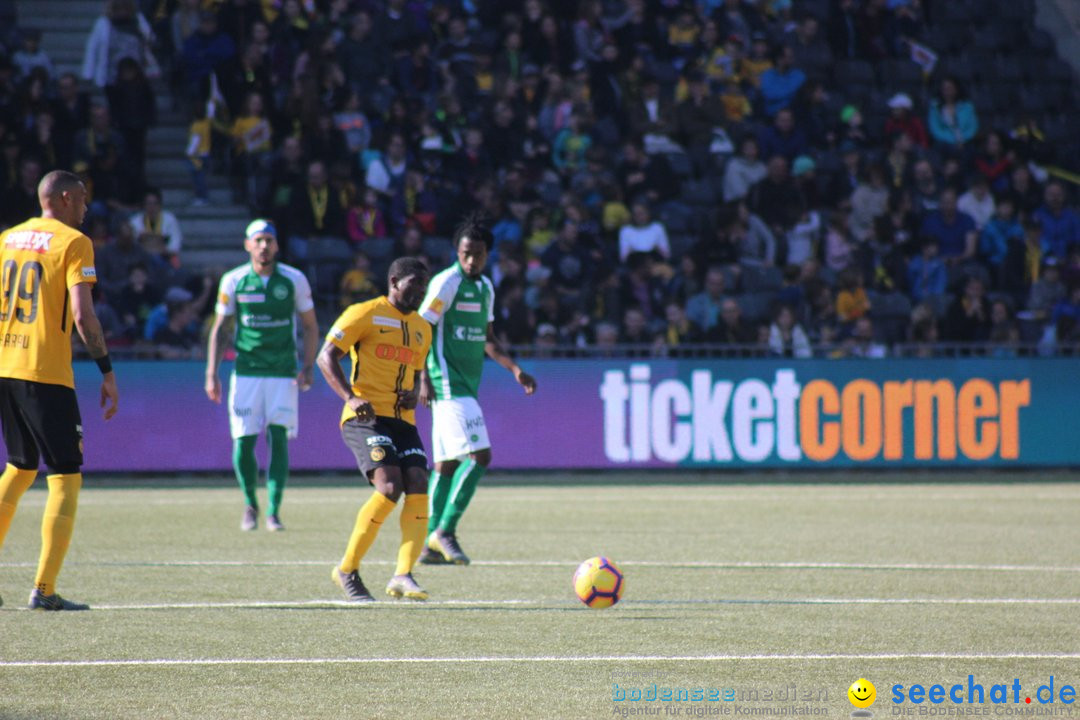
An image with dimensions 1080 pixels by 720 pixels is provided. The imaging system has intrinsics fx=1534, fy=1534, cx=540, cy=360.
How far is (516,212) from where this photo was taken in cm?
2116

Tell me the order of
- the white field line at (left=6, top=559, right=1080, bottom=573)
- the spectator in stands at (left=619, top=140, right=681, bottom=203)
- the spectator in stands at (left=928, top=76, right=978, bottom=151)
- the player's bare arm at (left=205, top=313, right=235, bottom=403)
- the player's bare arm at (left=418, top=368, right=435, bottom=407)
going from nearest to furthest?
the white field line at (left=6, top=559, right=1080, bottom=573) → the player's bare arm at (left=418, top=368, right=435, bottom=407) → the player's bare arm at (left=205, top=313, right=235, bottom=403) → the spectator in stands at (left=619, top=140, right=681, bottom=203) → the spectator in stands at (left=928, top=76, right=978, bottom=151)

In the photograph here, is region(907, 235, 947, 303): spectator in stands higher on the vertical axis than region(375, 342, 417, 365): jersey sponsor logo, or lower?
higher

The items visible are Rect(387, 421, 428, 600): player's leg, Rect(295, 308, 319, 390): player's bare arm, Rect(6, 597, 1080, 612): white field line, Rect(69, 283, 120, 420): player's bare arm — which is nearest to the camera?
Rect(69, 283, 120, 420): player's bare arm

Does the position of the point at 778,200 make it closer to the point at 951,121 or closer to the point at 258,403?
the point at 951,121

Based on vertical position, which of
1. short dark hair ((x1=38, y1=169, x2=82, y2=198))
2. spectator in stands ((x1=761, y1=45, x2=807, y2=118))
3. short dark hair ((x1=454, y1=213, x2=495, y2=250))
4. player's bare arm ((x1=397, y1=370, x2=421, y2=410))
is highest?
spectator in stands ((x1=761, y1=45, x2=807, y2=118))

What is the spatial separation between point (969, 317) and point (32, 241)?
46.9 feet

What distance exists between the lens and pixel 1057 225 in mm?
22172

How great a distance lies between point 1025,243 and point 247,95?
11.1 m

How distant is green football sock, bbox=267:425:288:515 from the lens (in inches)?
510

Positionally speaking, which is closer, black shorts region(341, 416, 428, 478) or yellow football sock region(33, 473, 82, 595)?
yellow football sock region(33, 473, 82, 595)

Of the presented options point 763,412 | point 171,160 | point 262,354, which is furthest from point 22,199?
point 763,412

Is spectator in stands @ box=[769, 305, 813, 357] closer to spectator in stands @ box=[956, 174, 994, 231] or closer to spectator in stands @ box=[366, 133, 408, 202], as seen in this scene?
spectator in stands @ box=[956, 174, 994, 231]

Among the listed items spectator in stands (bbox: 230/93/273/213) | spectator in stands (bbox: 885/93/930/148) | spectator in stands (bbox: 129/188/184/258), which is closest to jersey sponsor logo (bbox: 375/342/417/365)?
spectator in stands (bbox: 129/188/184/258)

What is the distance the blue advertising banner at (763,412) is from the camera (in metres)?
18.5
